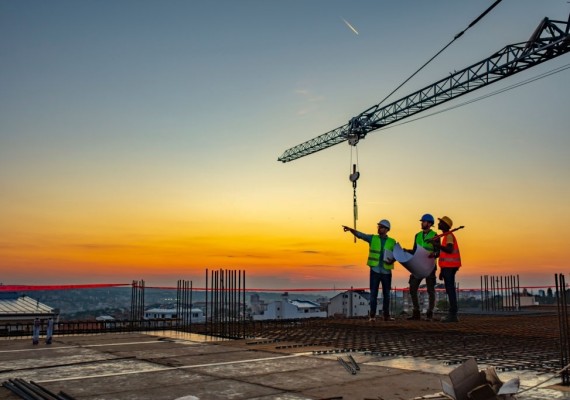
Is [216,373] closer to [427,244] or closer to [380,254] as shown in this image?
[380,254]

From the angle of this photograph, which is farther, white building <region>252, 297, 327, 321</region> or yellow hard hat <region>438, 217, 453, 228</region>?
white building <region>252, 297, 327, 321</region>

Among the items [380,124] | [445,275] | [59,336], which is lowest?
[59,336]

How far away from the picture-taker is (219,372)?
7.70m

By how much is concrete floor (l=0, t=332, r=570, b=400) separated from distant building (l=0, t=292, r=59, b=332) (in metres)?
26.5

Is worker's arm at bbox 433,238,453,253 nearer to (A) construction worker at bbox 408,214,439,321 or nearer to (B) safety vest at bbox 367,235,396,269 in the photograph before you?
(A) construction worker at bbox 408,214,439,321

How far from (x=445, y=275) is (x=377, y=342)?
398 centimetres

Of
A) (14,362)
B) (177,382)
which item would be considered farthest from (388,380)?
(14,362)

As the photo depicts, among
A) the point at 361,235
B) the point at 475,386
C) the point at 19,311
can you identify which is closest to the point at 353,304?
the point at 19,311

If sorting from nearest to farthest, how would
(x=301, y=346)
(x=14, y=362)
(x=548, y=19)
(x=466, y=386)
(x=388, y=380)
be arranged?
(x=466, y=386) → (x=388, y=380) → (x=14, y=362) → (x=301, y=346) → (x=548, y=19)

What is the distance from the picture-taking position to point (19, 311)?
1465 inches

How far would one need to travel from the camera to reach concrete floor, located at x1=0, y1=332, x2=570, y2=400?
20.2 feet

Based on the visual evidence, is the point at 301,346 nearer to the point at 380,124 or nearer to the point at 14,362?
the point at 14,362

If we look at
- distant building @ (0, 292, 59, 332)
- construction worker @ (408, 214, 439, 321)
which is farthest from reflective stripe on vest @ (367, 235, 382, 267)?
distant building @ (0, 292, 59, 332)

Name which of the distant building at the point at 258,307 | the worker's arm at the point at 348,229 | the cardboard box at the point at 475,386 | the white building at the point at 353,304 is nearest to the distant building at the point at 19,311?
the worker's arm at the point at 348,229
